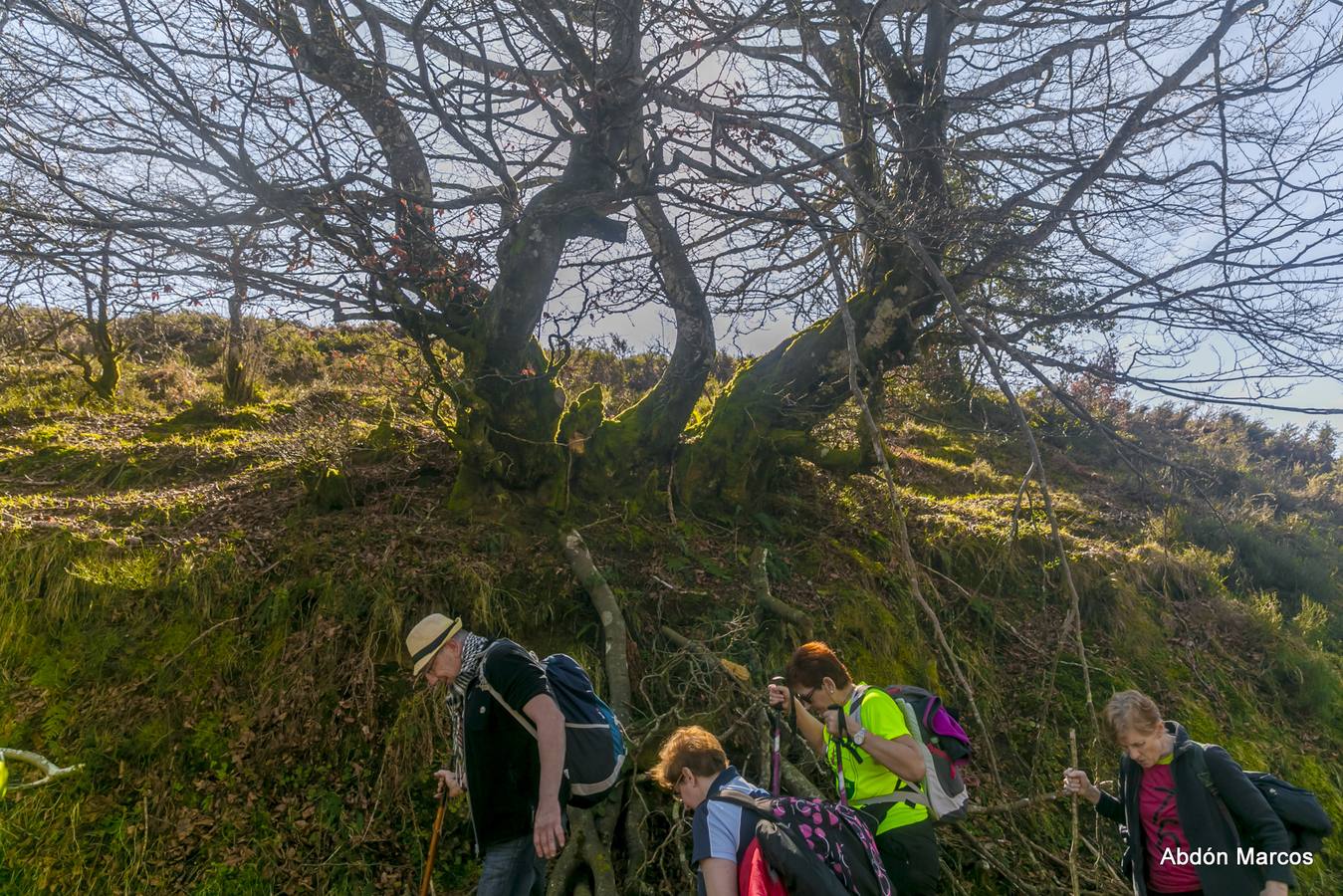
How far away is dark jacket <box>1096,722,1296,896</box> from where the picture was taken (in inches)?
124

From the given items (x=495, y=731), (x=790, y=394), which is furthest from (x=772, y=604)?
(x=495, y=731)

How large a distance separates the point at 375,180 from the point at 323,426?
2987mm

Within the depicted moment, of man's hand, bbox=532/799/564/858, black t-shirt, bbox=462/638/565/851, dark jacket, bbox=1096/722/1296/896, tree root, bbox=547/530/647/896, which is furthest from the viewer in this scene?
tree root, bbox=547/530/647/896

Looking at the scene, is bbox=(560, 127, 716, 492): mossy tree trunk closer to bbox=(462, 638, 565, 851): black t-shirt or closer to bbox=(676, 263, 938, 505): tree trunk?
bbox=(676, 263, 938, 505): tree trunk

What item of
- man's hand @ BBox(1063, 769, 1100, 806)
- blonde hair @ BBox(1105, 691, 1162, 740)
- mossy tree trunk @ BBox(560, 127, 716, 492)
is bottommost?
man's hand @ BBox(1063, 769, 1100, 806)

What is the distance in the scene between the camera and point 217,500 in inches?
237

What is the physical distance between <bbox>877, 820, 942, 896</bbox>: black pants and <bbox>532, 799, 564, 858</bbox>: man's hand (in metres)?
1.50

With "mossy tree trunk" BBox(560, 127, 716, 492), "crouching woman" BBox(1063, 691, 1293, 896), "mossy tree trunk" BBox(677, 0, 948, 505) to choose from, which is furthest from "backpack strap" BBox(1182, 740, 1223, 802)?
"mossy tree trunk" BBox(560, 127, 716, 492)

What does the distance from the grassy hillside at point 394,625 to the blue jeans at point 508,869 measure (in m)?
0.95

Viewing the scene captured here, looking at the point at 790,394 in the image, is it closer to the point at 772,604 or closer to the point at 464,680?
the point at 772,604

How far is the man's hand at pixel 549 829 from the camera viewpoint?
302cm

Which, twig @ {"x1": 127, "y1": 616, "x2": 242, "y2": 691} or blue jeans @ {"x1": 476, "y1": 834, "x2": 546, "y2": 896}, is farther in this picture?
twig @ {"x1": 127, "y1": 616, "x2": 242, "y2": 691}

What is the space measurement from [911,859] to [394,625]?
3.45m

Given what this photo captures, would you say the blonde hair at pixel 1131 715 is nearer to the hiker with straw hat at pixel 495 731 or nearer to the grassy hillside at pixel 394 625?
the grassy hillside at pixel 394 625
